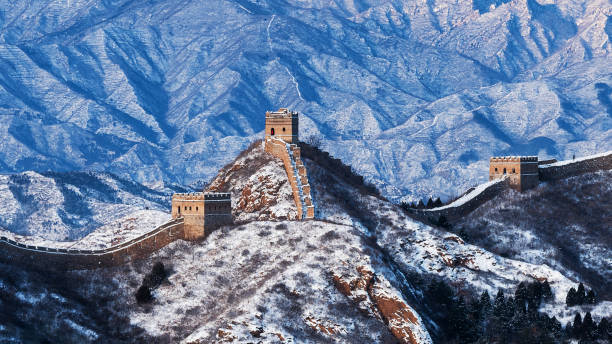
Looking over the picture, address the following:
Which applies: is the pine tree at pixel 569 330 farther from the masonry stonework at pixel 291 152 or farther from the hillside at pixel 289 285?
the masonry stonework at pixel 291 152

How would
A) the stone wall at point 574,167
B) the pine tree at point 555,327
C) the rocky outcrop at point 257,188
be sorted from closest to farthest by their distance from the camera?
the pine tree at point 555,327 → the rocky outcrop at point 257,188 → the stone wall at point 574,167

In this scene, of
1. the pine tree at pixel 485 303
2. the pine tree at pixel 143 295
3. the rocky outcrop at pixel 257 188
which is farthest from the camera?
the rocky outcrop at pixel 257 188

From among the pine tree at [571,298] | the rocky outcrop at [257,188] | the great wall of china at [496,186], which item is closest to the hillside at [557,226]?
the great wall of china at [496,186]

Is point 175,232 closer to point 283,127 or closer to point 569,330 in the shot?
point 283,127

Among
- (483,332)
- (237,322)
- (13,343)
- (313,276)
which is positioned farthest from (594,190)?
(13,343)

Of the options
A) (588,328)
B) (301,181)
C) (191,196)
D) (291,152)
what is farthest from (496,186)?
(191,196)

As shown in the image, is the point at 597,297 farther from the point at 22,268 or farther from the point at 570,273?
the point at 22,268

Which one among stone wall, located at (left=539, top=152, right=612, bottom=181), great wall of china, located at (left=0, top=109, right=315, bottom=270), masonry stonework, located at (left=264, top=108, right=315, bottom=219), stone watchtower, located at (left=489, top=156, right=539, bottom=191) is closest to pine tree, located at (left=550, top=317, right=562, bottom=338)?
masonry stonework, located at (left=264, top=108, right=315, bottom=219)
